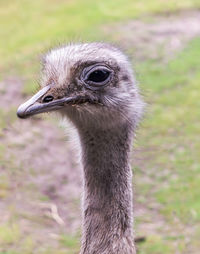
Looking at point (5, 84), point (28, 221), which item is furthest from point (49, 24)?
point (28, 221)

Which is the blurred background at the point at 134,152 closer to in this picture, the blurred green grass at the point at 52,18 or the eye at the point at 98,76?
the blurred green grass at the point at 52,18

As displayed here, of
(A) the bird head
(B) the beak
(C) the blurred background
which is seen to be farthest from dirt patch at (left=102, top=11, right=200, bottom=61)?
(B) the beak

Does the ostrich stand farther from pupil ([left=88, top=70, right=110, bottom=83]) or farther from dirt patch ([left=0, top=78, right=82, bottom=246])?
dirt patch ([left=0, top=78, right=82, bottom=246])

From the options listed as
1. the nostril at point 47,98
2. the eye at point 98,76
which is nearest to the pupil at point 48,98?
the nostril at point 47,98

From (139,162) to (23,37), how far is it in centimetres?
349

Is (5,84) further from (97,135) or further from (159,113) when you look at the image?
(97,135)

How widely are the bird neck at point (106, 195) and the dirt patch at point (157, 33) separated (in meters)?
4.20

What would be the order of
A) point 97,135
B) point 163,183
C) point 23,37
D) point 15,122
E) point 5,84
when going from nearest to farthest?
1. point 97,135
2. point 163,183
3. point 15,122
4. point 5,84
5. point 23,37

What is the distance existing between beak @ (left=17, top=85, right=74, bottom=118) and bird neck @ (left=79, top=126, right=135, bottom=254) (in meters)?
0.18

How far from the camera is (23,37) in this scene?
7340 mm

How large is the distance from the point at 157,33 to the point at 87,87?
17.7 ft

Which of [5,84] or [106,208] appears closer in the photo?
[106,208]

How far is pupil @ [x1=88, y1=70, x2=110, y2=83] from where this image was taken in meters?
1.99

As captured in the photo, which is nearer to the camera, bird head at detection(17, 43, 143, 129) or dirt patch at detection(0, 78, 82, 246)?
bird head at detection(17, 43, 143, 129)
